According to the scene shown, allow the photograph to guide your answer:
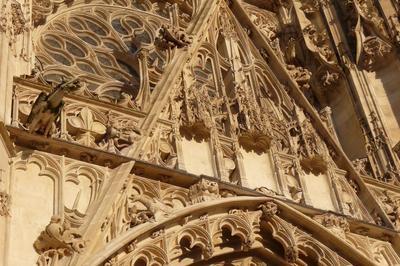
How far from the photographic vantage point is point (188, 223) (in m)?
12.8

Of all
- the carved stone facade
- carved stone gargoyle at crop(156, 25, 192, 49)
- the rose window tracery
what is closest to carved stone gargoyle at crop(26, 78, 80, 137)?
the carved stone facade

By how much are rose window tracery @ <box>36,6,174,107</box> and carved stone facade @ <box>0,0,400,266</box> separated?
0.10 feet

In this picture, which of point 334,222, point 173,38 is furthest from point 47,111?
point 173,38

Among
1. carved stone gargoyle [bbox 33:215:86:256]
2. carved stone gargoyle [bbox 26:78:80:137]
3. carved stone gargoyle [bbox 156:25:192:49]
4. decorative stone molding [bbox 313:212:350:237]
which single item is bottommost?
carved stone gargoyle [bbox 33:215:86:256]

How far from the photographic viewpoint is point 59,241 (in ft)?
36.9

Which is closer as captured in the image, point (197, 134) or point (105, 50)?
point (197, 134)

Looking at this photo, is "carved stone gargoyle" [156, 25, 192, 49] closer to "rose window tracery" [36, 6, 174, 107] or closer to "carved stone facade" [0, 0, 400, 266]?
"carved stone facade" [0, 0, 400, 266]

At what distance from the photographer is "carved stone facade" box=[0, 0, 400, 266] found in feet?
39.9

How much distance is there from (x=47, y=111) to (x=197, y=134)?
9.18ft

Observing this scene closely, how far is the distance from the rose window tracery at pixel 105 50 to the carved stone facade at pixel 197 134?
0.10 ft

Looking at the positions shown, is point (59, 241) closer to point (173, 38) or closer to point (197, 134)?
point (197, 134)

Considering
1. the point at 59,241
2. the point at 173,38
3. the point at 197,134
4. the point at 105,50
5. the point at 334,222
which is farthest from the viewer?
the point at 105,50

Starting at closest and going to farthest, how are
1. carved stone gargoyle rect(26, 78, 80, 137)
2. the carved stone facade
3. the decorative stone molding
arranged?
1. the carved stone facade
2. carved stone gargoyle rect(26, 78, 80, 137)
3. the decorative stone molding

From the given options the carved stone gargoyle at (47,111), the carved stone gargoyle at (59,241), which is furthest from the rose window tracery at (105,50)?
the carved stone gargoyle at (59,241)
